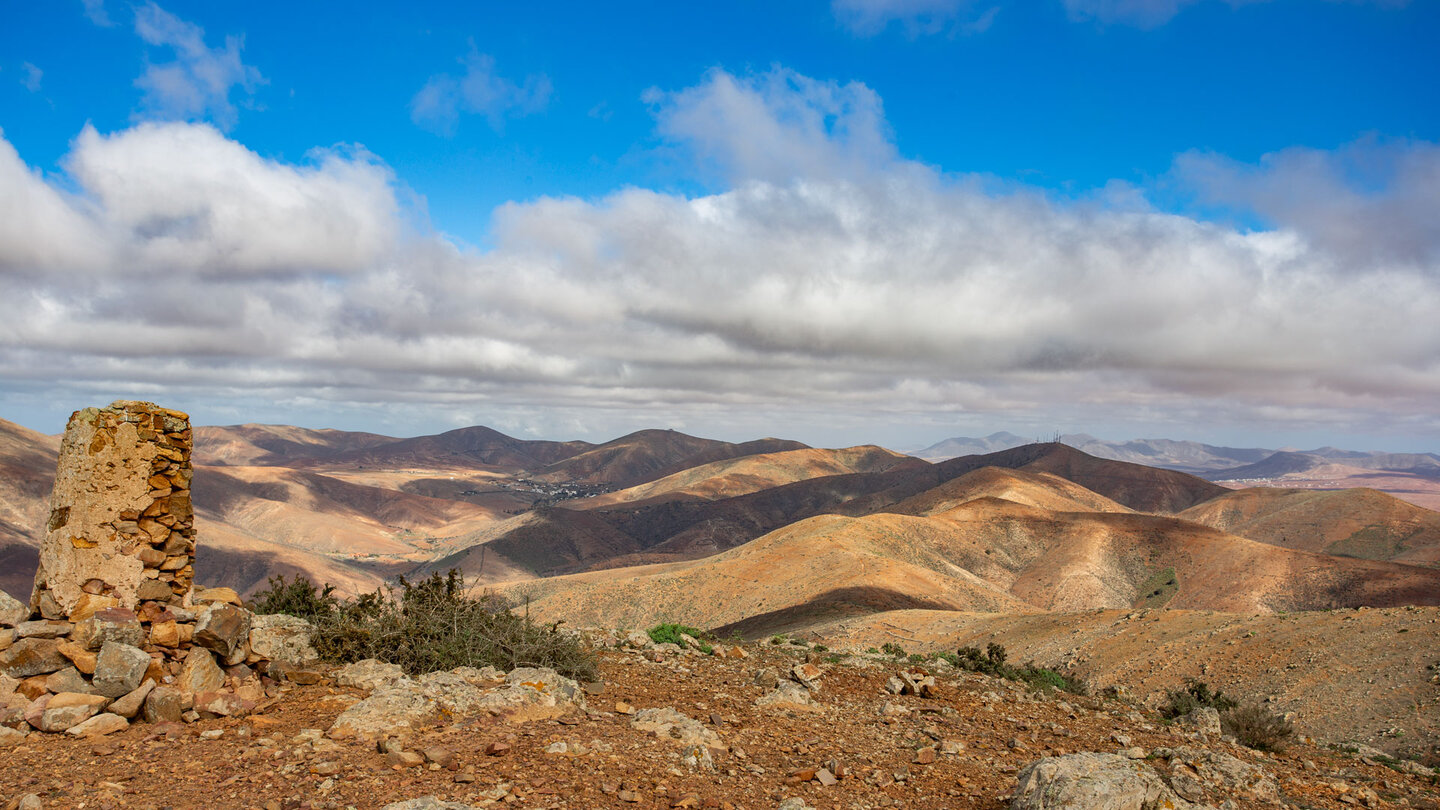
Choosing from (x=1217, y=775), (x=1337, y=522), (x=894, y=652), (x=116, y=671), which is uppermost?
(x=116, y=671)

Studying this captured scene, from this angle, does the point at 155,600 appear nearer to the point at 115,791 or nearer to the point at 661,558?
the point at 115,791

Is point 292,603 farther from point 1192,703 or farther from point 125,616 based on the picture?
point 1192,703

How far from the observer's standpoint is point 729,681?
10.3m

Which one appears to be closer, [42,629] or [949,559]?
[42,629]

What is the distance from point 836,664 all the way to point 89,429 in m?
10.8

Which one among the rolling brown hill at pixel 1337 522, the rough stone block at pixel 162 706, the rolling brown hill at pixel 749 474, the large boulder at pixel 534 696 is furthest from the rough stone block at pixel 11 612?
the rolling brown hill at pixel 749 474

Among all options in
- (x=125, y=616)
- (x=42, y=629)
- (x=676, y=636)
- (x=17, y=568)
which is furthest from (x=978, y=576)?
(x=17, y=568)

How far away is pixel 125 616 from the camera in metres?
7.67

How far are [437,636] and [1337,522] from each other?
104 meters

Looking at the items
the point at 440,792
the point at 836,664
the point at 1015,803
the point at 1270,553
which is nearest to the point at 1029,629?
the point at 836,664

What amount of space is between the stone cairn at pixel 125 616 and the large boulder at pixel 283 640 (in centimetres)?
2

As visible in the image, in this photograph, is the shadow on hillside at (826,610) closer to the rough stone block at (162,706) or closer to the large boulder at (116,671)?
the rough stone block at (162,706)

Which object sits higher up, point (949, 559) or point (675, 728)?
point (675, 728)

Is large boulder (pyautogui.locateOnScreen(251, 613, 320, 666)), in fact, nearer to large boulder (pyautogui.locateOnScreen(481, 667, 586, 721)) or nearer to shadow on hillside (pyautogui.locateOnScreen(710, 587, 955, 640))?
large boulder (pyautogui.locateOnScreen(481, 667, 586, 721))
